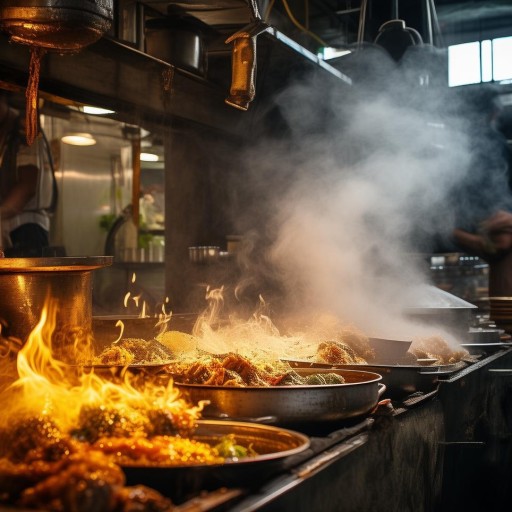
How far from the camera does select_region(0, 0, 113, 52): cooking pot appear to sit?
2742 millimetres

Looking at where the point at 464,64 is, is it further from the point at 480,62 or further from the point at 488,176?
the point at 488,176

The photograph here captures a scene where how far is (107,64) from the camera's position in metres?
4.63

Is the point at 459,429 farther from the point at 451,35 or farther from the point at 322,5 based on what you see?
the point at 451,35

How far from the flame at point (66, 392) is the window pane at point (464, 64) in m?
9.39

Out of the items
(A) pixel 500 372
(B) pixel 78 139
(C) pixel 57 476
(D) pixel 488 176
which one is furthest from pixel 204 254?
(B) pixel 78 139

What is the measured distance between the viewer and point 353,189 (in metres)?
7.16

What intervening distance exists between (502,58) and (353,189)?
5126 mm

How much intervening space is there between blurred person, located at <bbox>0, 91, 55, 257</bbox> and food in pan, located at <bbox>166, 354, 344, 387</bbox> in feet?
12.0

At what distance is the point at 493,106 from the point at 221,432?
8.47 metres

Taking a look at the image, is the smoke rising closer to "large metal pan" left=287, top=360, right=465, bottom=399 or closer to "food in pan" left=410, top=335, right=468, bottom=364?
"food in pan" left=410, top=335, right=468, bottom=364

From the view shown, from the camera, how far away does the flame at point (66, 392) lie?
1987mm

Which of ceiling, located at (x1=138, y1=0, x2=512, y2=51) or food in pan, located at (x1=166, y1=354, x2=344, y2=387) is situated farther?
ceiling, located at (x1=138, y1=0, x2=512, y2=51)

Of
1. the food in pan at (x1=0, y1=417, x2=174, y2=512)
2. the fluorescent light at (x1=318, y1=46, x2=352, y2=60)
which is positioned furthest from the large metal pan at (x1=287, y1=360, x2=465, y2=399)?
the fluorescent light at (x1=318, y1=46, x2=352, y2=60)

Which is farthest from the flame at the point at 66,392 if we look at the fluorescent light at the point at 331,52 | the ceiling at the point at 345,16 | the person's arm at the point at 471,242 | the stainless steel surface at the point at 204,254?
the fluorescent light at the point at 331,52
